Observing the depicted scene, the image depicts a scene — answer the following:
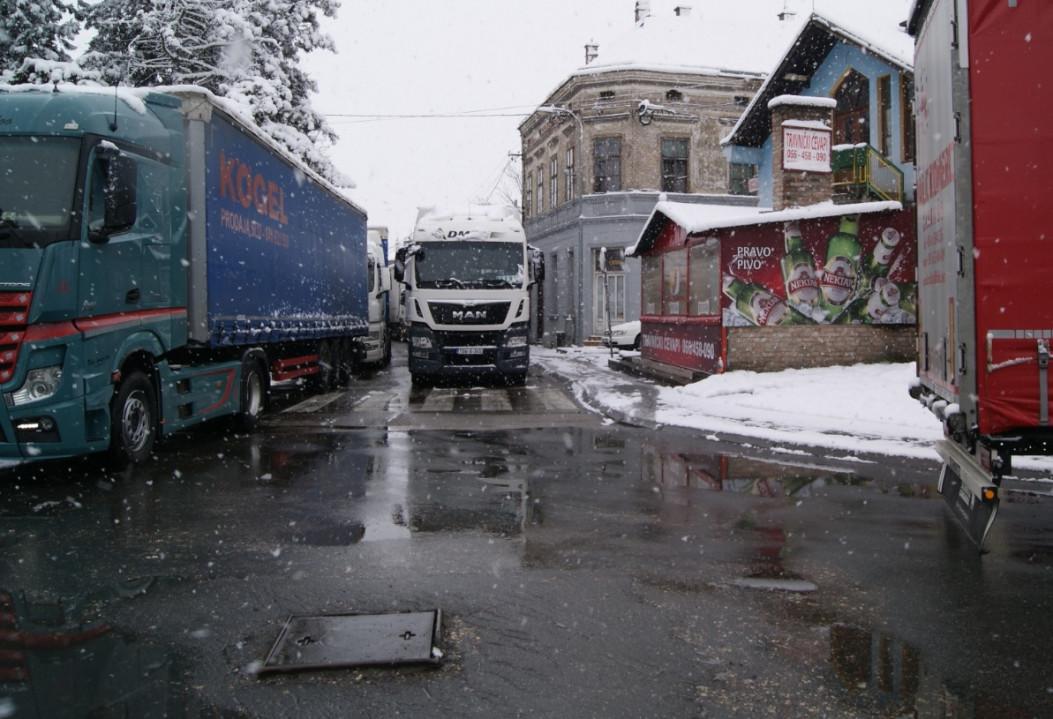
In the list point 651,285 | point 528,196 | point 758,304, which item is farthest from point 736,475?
point 528,196

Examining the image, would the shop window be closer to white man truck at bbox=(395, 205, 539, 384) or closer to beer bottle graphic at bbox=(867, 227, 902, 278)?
white man truck at bbox=(395, 205, 539, 384)

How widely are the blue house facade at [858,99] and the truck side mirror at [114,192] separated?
1432 centimetres

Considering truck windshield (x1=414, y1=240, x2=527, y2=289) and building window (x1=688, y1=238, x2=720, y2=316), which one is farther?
truck windshield (x1=414, y1=240, x2=527, y2=289)

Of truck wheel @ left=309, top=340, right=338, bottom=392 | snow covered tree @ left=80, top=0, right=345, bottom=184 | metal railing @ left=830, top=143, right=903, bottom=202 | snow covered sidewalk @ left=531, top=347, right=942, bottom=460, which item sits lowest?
snow covered sidewalk @ left=531, top=347, right=942, bottom=460

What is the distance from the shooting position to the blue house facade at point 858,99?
760 inches

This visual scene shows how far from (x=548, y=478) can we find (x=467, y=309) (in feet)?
32.6

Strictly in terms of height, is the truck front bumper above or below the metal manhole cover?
above

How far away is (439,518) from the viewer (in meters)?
6.82

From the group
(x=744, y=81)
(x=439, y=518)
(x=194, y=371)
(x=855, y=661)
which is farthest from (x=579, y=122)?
(x=855, y=661)

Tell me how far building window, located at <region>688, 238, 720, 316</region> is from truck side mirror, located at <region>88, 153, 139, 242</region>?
11095 mm

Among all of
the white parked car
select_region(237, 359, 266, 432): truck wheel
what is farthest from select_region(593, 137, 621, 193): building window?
select_region(237, 359, 266, 432): truck wheel

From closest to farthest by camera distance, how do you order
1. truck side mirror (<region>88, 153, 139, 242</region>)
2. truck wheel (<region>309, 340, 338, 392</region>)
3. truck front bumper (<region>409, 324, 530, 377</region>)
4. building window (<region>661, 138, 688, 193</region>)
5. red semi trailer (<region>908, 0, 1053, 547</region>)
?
red semi trailer (<region>908, 0, 1053, 547</region>)
truck side mirror (<region>88, 153, 139, 242</region>)
truck wheel (<region>309, 340, 338, 392</region>)
truck front bumper (<region>409, 324, 530, 377</region>)
building window (<region>661, 138, 688, 193</region>)

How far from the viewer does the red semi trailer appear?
496cm

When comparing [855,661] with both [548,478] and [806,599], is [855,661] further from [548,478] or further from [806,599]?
[548,478]
